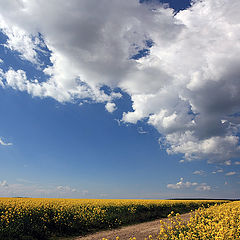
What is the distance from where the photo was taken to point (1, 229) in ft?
36.4

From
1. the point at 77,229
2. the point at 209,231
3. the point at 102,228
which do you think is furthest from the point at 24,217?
the point at 209,231

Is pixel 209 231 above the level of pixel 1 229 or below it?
above

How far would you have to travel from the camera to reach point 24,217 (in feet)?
42.3

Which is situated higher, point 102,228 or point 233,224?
point 233,224

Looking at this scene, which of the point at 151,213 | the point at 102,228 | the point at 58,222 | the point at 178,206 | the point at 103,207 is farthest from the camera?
the point at 178,206

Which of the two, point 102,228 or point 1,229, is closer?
point 1,229

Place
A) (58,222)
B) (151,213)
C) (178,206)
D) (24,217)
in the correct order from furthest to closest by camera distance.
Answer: (178,206)
(151,213)
(58,222)
(24,217)

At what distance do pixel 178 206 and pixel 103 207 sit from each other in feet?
51.3

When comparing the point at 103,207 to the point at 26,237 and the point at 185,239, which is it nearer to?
the point at 26,237

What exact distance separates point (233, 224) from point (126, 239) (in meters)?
6.31

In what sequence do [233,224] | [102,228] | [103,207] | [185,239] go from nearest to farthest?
[185,239] → [233,224] → [102,228] → [103,207]

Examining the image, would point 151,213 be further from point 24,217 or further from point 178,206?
point 24,217

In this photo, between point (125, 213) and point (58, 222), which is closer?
point (58, 222)

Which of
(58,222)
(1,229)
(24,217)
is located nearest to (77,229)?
(58,222)
